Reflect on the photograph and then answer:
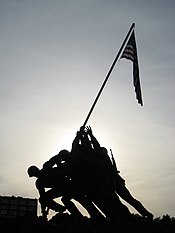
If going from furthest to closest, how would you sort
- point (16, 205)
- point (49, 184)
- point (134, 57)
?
point (16, 205) → point (134, 57) → point (49, 184)

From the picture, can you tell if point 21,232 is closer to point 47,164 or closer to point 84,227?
point 84,227

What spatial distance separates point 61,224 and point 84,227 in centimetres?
86

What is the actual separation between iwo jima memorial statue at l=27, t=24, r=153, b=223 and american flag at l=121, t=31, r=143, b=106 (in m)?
3.29

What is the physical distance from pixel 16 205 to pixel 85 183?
1892 centimetres

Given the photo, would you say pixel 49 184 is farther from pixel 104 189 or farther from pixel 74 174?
pixel 104 189

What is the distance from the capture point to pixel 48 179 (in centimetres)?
1425

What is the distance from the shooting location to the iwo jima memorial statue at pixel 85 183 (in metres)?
14.3

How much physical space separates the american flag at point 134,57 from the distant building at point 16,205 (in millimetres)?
18109

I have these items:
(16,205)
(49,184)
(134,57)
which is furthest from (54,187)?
(16,205)

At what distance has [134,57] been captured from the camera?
57.6 ft

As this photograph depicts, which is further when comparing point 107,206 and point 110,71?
point 110,71

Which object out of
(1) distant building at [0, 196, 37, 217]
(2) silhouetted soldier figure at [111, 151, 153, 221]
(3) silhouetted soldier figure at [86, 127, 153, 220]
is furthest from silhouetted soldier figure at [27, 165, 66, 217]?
(1) distant building at [0, 196, 37, 217]

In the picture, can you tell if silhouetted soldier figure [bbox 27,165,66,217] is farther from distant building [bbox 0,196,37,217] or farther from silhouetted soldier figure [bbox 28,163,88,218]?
distant building [bbox 0,196,37,217]

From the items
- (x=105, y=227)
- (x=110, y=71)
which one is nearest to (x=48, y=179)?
(x=105, y=227)
